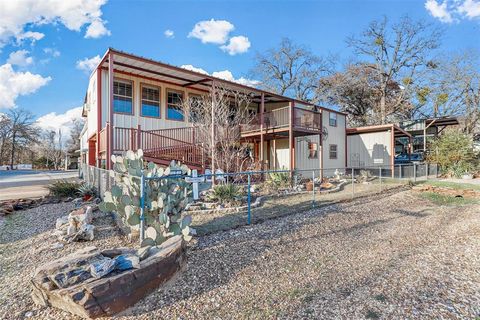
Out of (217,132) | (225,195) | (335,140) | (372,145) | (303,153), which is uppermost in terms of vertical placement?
(335,140)

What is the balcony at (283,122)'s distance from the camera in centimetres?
1294

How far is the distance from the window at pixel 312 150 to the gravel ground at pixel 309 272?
10.1 meters

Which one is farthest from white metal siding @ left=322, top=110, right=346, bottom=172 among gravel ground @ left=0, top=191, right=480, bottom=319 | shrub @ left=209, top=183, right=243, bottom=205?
gravel ground @ left=0, top=191, right=480, bottom=319

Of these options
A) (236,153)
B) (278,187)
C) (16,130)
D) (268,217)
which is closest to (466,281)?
(268,217)

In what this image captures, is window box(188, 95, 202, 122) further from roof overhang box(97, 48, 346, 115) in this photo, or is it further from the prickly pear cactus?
the prickly pear cactus

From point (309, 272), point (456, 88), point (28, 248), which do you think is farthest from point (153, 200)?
point (456, 88)

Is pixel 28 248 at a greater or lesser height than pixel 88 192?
lesser

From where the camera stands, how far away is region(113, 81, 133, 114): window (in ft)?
35.7

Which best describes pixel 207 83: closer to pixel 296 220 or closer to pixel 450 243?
pixel 296 220

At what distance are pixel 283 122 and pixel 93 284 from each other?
37.7 feet

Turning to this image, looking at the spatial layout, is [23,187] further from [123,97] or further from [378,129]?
[378,129]

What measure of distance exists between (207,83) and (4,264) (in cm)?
968

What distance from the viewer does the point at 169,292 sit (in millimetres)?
3031

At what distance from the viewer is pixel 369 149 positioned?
59.4 ft
